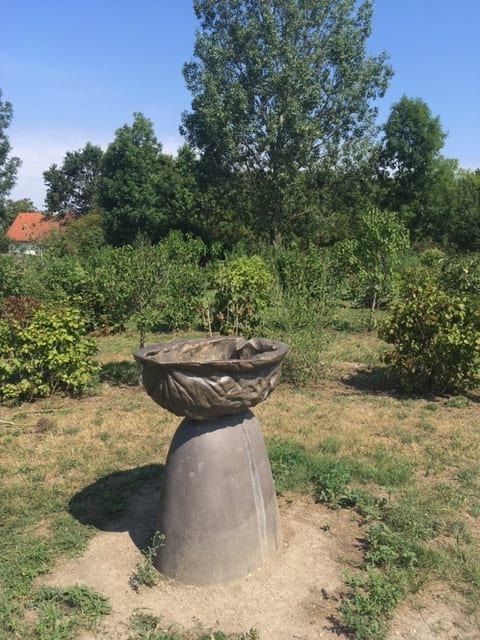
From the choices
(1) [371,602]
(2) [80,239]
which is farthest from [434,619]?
(2) [80,239]

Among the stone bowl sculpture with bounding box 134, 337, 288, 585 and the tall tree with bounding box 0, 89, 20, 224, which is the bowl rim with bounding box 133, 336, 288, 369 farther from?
the tall tree with bounding box 0, 89, 20, 224

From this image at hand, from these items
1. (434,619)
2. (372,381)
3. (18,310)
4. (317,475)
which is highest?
(18,310)

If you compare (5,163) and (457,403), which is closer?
(457,403)

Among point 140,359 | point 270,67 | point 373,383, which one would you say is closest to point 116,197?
point 270,67

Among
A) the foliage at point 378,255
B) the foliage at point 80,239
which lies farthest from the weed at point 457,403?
the foliage at point 80,239

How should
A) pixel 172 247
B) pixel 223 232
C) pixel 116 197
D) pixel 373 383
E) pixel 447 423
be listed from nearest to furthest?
pixel 447 423, pixel 373 383, pixel 172 247, pixel 223 232, pixel 116 197

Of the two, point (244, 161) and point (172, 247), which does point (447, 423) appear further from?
point (244, 161)

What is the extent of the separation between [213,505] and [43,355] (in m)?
4.62

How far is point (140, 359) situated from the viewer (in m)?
3.65

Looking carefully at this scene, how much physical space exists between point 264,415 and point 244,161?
748 inches

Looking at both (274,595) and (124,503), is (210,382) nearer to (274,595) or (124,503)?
(274,595)

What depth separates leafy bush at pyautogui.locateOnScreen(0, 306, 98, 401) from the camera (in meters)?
7.43

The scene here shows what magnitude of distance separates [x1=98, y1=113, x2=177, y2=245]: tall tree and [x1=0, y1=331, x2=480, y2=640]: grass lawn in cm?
2253

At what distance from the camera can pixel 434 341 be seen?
7.28m
